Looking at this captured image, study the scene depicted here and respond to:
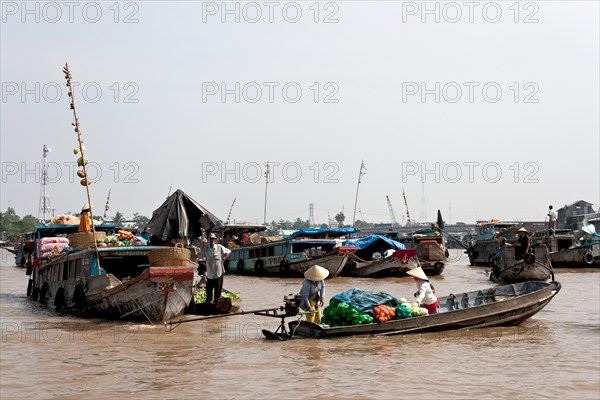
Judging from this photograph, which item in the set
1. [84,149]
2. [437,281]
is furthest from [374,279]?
[84,149]

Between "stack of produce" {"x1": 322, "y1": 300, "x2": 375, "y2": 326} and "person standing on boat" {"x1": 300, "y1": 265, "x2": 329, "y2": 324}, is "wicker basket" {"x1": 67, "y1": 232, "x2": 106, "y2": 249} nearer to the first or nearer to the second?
"person standing on boat" {"x1": 300, "y1": 265, "x2": 329, "y2": 324}

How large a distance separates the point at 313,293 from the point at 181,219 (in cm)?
834

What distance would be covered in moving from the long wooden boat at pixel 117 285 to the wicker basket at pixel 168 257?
230mm

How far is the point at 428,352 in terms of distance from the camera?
1069 centimetres

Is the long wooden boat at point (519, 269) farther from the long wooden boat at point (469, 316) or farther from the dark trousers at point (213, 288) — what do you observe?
the dark trousers at point (213, 288)

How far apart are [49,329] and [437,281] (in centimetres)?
1719

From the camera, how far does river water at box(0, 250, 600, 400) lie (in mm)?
8516

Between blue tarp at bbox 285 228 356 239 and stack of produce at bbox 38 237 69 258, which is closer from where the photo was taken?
stack of produce at bbox 38 237 69 258

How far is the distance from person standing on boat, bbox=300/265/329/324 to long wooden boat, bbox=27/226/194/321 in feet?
9.11

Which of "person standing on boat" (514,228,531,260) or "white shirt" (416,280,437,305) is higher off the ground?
"person standing on boat" (514,228,531,260)

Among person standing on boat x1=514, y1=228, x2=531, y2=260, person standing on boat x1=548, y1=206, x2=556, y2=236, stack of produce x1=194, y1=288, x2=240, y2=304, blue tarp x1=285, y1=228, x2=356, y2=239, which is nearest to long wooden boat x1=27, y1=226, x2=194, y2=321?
stack of produce x1=194, y1=288, x2=240, y2=304

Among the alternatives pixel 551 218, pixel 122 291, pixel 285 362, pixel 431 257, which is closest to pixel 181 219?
pixel 122 291

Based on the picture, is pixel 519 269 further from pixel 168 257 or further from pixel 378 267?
pixel 168 257

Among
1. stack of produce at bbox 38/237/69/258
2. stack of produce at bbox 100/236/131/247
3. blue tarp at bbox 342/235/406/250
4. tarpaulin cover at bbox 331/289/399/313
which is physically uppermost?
stack of produce at bbox 100/236/131/247
